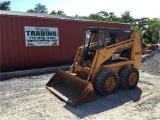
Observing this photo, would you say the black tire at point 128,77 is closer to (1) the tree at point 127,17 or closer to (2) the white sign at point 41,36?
(2) the white sign at point 41,36

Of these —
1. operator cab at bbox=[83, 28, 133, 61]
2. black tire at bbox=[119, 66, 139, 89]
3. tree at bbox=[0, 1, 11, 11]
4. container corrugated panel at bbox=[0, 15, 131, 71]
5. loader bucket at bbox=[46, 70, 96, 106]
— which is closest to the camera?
loader bucket at bbox=[46, 70, 96, 106]

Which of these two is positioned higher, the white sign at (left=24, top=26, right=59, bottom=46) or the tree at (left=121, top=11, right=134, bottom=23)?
the tree at (left=121, top=11, right=134, bottom=23)

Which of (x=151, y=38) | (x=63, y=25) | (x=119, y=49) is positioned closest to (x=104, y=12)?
(x=151, y=38)

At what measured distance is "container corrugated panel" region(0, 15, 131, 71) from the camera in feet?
34.3

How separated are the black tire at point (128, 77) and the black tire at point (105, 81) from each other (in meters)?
0.45

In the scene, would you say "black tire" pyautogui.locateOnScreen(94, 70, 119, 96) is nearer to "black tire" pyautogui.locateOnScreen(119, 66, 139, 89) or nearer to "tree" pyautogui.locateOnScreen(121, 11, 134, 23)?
"black tire" pyautogui.locateOnScreen(119, 66, 139, 89)

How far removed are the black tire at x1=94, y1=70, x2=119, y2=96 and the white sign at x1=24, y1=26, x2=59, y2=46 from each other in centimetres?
577

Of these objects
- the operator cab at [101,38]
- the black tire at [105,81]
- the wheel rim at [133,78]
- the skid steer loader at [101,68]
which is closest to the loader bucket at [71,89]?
the skid steer loader at [101,68]

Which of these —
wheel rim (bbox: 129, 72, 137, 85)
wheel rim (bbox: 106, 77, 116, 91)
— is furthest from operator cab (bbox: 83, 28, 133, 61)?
wheel rim (bbox: 129, 72, 137, 85)

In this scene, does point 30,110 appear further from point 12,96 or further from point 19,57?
point 19,57

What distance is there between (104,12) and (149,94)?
175 ft

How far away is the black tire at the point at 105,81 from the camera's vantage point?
640cm

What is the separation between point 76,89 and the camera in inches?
262

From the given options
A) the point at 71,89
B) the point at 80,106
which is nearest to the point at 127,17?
the point at 71,89
